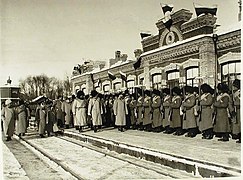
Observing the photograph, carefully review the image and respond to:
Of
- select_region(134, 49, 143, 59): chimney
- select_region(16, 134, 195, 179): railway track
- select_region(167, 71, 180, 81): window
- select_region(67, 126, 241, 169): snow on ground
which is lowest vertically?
select_region(16, 134, 195, 179): railway track

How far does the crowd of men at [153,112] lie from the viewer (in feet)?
8.85

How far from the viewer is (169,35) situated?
275 centimetres

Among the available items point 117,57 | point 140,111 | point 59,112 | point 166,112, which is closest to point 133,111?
point 140,111

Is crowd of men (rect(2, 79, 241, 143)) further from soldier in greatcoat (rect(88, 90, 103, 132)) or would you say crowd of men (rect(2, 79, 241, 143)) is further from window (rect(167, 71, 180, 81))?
window (rect(167, 71, 180, 81))

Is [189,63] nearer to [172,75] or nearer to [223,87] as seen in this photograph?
[172,75]

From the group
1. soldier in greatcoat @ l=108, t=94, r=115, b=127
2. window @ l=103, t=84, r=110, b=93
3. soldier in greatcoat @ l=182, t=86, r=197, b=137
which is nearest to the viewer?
window @ l=103, t=84, r=110, b=93

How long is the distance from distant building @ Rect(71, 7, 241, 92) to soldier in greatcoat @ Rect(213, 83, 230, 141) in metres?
0.13

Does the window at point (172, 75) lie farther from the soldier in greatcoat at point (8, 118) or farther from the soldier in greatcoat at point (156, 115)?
the soldier in greatcoat at point (8, 118)

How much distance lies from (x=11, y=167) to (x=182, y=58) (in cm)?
123

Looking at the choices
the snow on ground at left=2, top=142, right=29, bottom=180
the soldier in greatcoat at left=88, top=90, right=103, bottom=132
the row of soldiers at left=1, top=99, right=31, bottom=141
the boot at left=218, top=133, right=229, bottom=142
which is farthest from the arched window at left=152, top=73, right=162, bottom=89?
the snow on ground at left=2, top=142, right=29, bottom=180

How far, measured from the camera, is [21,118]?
271 centimetres

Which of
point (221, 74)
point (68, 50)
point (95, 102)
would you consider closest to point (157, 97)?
point (95, 102)

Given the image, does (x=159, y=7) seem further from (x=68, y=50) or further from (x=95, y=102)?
(x=95, y=102)

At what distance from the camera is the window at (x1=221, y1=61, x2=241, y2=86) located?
100 inches
